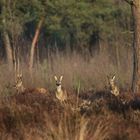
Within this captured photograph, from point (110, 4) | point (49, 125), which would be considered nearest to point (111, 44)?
point (110, 4)

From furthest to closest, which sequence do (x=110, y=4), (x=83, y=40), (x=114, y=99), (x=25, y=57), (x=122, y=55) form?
(x=83, y=40)
(x=110, y=4)
(x=25, y=57)
(x=122, y=55)
(x=114, y=99)

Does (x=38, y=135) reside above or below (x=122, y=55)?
above

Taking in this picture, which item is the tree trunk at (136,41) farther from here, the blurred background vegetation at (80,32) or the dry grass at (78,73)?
the blurred background vegetation at (80,32)

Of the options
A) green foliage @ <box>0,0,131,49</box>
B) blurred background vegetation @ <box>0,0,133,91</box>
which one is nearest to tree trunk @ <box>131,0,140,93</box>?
blurred background vegetation @ <box>0,0,133,91</box>

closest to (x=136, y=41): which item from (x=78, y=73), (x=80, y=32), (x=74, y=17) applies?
(x=78, y=73)

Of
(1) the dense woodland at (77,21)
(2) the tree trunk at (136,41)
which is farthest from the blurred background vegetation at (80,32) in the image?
(2) the tree trunk at (136,41)

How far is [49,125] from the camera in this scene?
10.3m

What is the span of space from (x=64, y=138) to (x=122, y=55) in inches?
623

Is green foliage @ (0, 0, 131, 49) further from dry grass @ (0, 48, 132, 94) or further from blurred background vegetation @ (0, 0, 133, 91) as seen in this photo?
dry grass @ (0, 48, 132, 94)

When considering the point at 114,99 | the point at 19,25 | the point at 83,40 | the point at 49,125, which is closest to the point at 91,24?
the point at 83,40

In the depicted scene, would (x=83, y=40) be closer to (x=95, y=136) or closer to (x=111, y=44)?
(x=111, y=44)

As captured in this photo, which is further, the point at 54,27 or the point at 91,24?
the point at 91,24

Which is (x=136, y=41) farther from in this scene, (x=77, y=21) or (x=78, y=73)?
(x=77, y=21)

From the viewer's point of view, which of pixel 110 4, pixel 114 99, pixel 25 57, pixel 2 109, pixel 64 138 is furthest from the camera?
pixel 110 4
